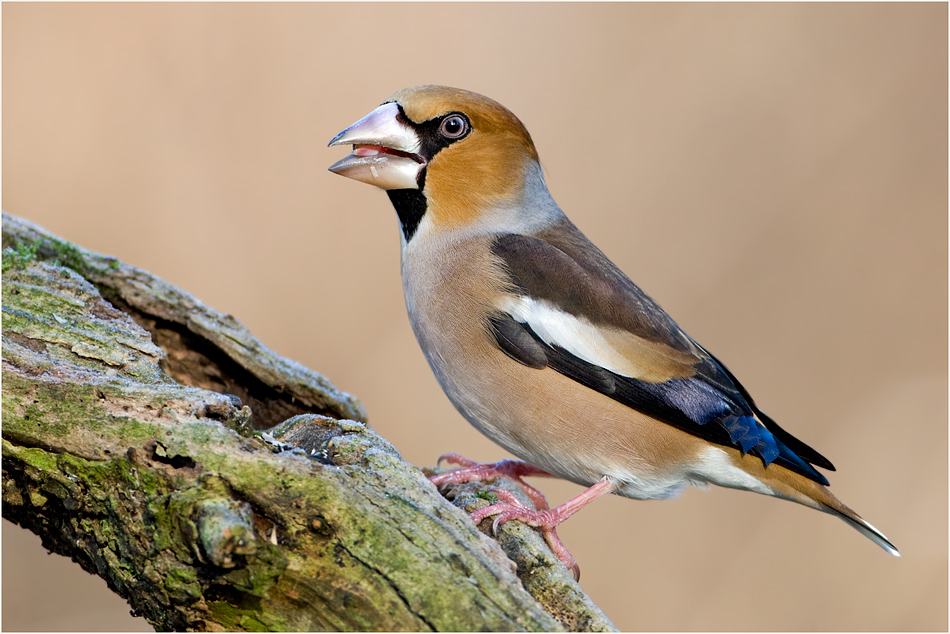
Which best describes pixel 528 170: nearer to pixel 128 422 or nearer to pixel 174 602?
pixel 128 422

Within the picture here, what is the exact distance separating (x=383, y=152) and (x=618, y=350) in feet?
4.08

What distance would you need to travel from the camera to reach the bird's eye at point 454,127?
3096mm

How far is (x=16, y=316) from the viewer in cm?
258

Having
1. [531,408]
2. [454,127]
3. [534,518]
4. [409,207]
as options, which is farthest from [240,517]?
[454,127]

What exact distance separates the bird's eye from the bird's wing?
544mm

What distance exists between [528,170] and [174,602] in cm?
216

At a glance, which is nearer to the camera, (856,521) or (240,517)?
(240,517)

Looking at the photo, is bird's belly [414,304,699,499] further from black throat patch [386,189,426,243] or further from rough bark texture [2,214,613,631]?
black throat patch [386,189,426,243]

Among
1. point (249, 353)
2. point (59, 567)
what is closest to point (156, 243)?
point (59, 567)

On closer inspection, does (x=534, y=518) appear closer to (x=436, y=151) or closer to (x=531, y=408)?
(x=531, y=408)

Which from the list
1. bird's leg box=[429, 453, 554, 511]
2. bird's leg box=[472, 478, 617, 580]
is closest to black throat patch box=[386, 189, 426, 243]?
bird's leg box=[429, 453, 554, 511]

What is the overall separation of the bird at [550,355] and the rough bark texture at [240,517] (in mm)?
483

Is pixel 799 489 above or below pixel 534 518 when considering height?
below

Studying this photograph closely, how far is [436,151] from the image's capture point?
310 centimetres
